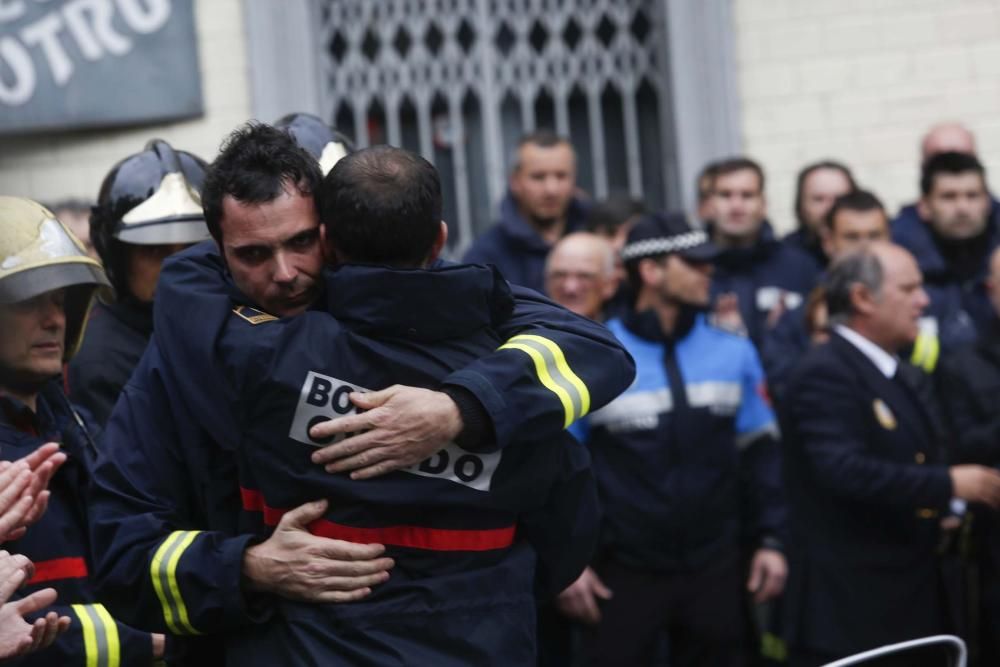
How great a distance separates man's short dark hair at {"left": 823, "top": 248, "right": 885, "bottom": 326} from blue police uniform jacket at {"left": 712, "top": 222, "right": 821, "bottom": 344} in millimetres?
1154

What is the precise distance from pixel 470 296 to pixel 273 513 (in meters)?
0.49

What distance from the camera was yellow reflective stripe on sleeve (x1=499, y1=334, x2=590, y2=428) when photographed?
2.80 meters

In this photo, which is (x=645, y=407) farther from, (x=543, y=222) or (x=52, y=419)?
(x=52, y=419)

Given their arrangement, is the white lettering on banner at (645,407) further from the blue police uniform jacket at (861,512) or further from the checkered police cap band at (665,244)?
the checkered police cap band at (665,244)

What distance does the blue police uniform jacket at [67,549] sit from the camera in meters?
3.12

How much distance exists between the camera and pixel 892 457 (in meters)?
5.15

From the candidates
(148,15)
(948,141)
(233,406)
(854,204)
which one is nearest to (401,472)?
(233,406)

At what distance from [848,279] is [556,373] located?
2.72 metres

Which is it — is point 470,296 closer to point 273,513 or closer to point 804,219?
point 273,513

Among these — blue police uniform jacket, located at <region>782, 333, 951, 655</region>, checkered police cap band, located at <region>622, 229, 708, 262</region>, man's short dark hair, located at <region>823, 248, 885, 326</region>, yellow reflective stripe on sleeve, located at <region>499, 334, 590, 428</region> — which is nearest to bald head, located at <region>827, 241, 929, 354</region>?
man's short dark hair, located at <region>823, 248, 885, 326</region>

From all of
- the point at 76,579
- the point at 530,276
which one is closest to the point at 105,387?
the point at 76,579

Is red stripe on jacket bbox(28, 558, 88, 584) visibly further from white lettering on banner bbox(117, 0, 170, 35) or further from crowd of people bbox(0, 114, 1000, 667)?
white lettering on banner bbox(117, 0, 170, 35)

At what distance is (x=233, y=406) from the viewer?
2.77 meters

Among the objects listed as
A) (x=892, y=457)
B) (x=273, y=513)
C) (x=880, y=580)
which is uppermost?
(x=273, y=513)
